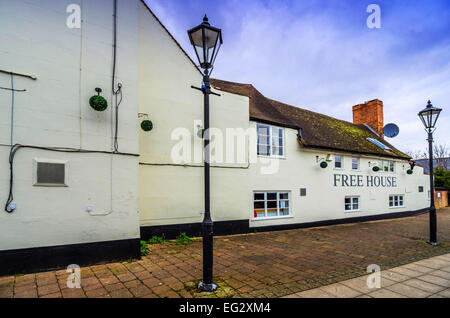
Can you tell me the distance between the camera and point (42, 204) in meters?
4.82

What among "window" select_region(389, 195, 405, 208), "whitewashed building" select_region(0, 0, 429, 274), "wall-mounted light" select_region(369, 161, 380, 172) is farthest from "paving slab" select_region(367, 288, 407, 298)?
"window" select_region(389, 195, 405, 208)

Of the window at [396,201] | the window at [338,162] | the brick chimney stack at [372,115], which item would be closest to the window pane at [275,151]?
the window at [338,162]

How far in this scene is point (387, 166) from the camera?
16.6m

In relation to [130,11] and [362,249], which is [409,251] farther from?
[130,11]

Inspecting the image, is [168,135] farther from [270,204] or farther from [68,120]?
[270,204]

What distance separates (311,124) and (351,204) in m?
5.19

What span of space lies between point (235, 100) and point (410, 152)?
166ft

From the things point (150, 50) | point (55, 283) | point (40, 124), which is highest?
point (150, 50)

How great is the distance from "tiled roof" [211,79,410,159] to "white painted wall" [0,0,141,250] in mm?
4798

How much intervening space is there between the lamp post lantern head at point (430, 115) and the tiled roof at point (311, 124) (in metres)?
4.46


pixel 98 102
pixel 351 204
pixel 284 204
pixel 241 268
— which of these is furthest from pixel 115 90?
pixel 351 204

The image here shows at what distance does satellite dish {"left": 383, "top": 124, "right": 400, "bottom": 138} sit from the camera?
18.0 meters
